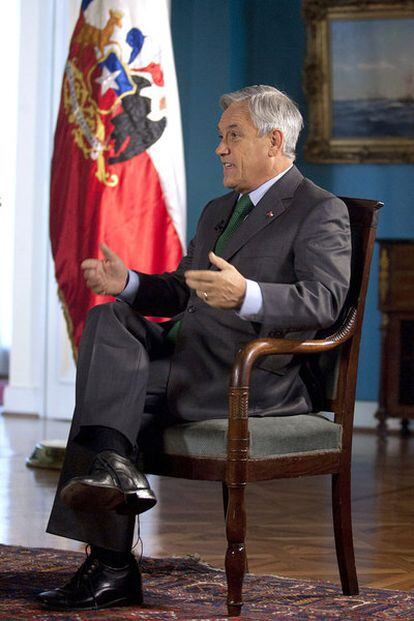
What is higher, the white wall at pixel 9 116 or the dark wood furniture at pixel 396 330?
the white wall at pixel 9 116

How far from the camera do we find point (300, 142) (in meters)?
7.57

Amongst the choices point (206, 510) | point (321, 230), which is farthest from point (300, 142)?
point (321, 230)

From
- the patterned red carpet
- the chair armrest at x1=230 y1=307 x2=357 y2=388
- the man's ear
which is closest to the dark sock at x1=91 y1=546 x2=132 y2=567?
the patterned red carpet

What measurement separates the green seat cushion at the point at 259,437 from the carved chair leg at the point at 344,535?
0.13m

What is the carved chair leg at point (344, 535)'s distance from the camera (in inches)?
114

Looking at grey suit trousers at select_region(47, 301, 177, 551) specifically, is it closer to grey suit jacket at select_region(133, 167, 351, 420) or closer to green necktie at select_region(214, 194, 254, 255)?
grey suit jacket at select_region(133, 167, 351, 420)

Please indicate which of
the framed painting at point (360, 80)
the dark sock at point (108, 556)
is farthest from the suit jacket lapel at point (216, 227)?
the framed painting at point (360, 80)

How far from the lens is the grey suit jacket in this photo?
2721 mm

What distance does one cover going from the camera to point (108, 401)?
2.63 metres

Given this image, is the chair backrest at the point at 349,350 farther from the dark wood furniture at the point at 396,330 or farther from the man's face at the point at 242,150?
the dark wood furniture at the point at 396,330

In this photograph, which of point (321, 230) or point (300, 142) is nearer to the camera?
point (321, 230)

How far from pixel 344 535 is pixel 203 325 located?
2.12 ft

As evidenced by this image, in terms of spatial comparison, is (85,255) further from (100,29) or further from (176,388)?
(176,388)

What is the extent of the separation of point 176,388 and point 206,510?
59.5 inches
